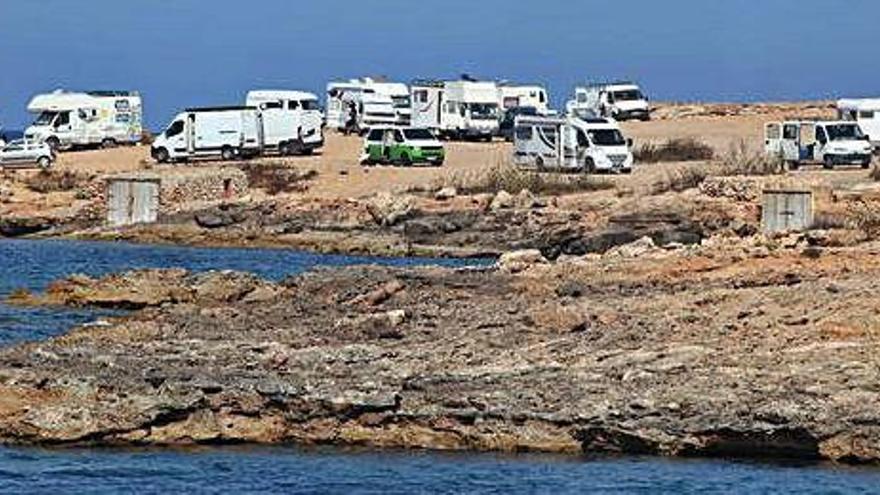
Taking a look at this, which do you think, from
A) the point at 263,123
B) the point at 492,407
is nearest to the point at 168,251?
the point at 263,123

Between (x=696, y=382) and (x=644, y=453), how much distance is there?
1029mm

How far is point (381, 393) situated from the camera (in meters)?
25.4

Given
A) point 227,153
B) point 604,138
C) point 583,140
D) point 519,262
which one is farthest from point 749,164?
point 519,262

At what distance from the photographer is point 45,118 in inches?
3561

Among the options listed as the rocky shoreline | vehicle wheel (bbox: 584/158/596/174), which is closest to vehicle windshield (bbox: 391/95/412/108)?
vehicle wheel (bbox: 584/158/596/174)

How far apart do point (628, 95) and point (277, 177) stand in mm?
30354

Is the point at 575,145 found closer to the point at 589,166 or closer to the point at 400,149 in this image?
the point at 589,166

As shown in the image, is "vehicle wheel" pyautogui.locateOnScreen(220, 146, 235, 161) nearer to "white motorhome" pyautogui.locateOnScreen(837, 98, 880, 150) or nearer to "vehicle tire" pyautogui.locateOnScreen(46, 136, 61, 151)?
"vehicle tire" pyautogui.locateOnScreen(46, 136, 61, 151)

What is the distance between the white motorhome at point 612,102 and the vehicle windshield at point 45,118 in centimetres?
2182

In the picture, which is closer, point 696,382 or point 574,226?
point 696,382

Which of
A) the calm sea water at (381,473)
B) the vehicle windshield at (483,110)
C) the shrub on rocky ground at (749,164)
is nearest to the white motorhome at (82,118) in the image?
the vehicle windshield at (483,110)

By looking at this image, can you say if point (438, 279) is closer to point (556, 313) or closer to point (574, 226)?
point (556, 313)

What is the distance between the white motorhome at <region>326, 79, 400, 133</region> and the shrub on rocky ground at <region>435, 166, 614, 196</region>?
74.6 ft

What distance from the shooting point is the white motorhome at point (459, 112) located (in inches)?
3637
